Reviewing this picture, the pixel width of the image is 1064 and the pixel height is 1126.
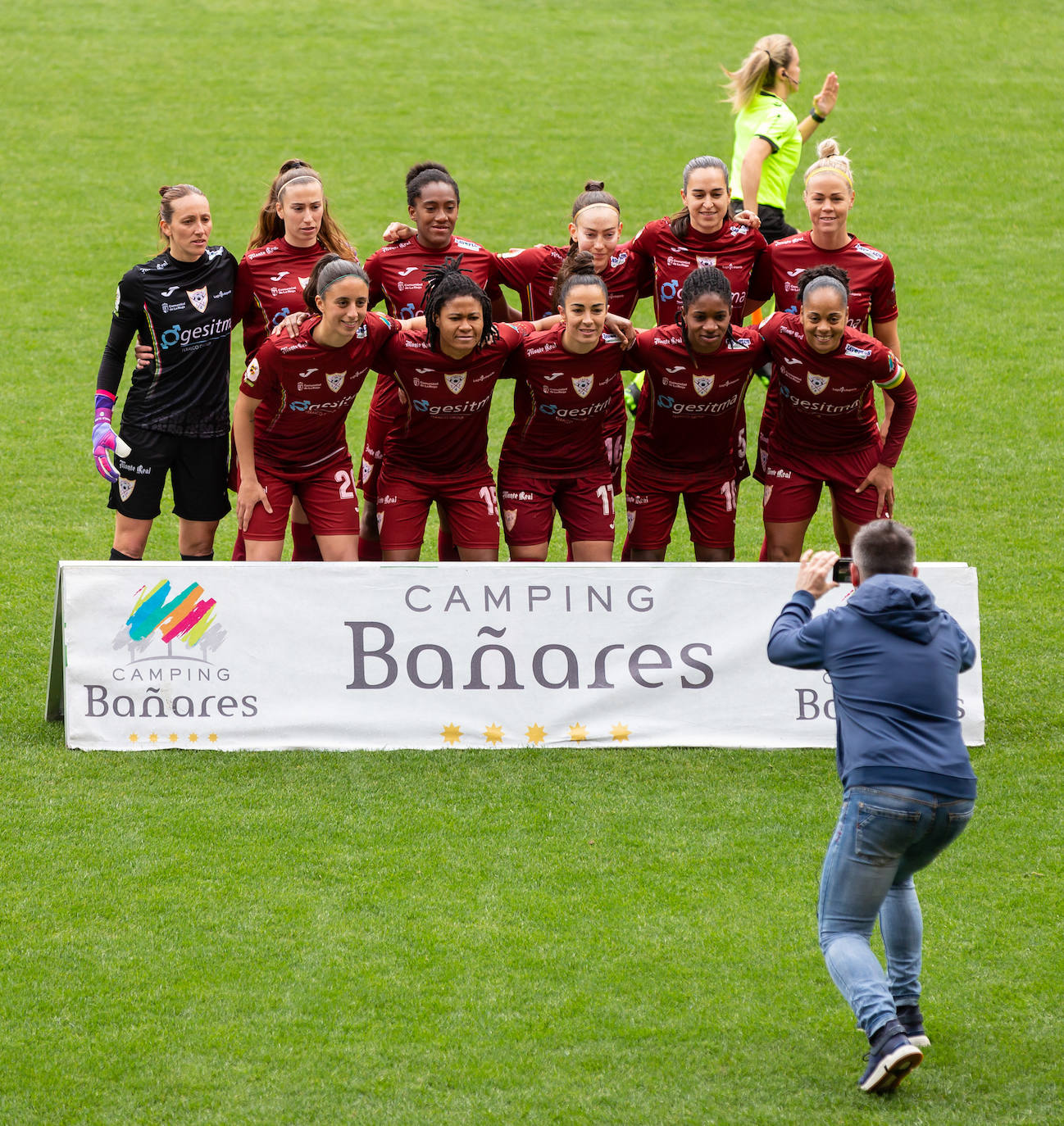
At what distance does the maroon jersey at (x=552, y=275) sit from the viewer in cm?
743

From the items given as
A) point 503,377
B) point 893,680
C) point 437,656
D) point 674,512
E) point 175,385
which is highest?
point 175,385

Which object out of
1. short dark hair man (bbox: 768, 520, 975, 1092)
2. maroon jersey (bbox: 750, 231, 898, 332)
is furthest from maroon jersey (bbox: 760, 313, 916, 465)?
short dark hair man (bbox: 768, 520, 975, 1092)

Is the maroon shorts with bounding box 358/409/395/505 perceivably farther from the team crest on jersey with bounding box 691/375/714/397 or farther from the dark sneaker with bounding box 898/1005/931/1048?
the dark sneaker with bounding box 898/1005/931/1048

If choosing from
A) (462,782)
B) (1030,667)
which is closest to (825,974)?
(462,782)

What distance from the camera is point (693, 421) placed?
709cm

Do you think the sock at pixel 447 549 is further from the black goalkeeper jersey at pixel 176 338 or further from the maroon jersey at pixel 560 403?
the black goalkeeper jersey at pixel 176 338

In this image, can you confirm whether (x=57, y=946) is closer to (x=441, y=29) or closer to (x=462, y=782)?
(x=462, y=782)

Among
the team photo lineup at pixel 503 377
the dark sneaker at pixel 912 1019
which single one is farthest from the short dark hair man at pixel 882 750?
the team photo lineup at pixel 503 377

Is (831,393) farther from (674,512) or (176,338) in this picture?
(176,338)

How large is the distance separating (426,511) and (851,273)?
228cm

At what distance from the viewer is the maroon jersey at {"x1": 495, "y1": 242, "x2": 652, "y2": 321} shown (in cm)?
743

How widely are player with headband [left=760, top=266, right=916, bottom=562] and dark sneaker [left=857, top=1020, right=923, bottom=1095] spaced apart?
10.8 ft

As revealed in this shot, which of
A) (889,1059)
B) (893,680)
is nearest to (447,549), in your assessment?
(893,680)

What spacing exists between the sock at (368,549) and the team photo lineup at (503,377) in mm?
407
